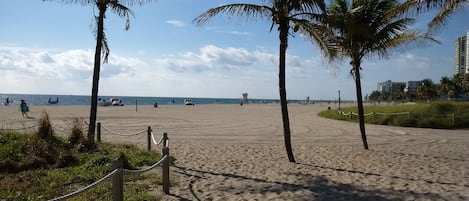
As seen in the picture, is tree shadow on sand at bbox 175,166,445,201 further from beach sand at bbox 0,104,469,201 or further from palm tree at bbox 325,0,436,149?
palm tree at bbox 325,0,436,149

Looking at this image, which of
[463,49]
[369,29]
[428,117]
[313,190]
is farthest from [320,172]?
[463,49]

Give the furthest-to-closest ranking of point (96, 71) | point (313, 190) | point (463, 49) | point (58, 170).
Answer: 1. point (463, 49)
2. point (96, 71)
3. point (58, 170)
4. point (313, 190)

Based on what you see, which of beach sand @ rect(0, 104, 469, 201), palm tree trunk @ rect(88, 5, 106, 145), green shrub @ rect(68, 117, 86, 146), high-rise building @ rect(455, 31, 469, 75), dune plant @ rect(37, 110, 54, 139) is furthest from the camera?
high-rise building @ rect(455, 31, 469, 75)

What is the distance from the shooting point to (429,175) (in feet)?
29.7

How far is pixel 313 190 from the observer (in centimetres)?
757

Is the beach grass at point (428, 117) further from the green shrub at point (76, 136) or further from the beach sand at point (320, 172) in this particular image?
the green shrub at point (76, 136)

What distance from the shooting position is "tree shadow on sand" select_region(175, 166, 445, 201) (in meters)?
7.06

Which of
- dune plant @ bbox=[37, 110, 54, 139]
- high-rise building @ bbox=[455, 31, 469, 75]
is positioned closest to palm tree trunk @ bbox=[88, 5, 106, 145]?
dune plant @ bbox=[37, 110, 54, 139]

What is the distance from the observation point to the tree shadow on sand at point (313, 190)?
7.06 m

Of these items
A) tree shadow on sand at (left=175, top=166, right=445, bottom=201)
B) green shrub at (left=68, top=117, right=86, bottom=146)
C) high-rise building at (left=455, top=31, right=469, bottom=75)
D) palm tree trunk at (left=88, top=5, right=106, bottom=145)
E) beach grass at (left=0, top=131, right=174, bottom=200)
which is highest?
high-rise building at (left=455, top=31, right=469, bottom=75)

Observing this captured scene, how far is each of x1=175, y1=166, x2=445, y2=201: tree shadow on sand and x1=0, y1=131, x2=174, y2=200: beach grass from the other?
3.73 ft

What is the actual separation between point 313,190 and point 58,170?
558cm

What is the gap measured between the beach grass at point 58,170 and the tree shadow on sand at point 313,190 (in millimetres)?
1135

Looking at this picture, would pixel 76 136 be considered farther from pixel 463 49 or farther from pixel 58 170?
pixel 463 49
